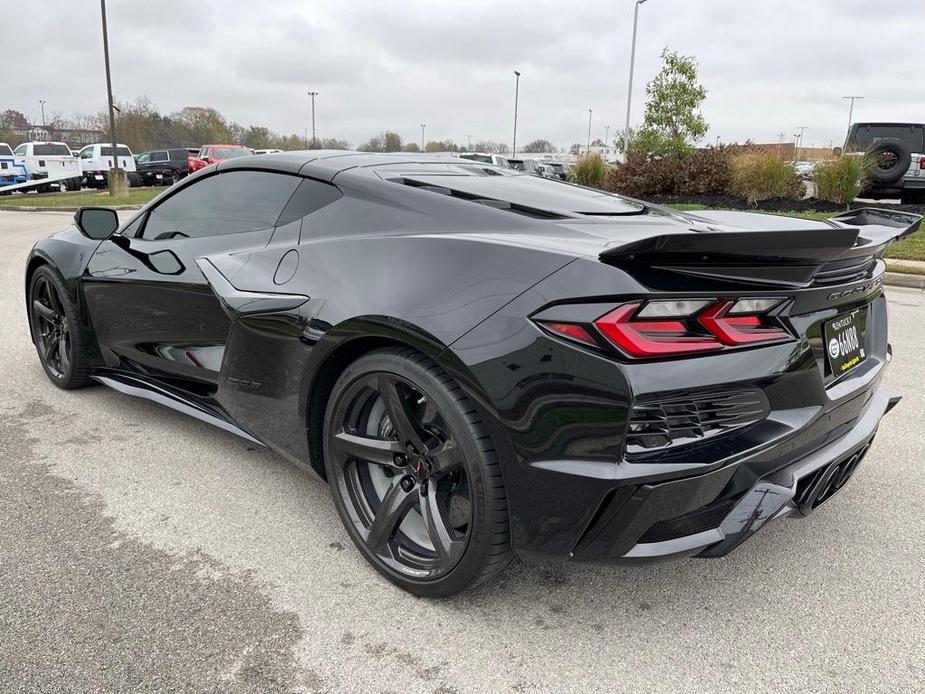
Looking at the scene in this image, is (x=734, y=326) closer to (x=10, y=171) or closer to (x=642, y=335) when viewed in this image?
(x=642, y=335)

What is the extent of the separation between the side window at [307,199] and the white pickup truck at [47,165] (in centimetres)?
3130

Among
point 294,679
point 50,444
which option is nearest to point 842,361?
point 294,679

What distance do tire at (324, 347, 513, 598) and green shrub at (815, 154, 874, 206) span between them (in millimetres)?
14143

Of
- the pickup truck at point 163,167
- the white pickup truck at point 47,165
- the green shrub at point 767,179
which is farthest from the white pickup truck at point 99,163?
the green shrub at point 767,179

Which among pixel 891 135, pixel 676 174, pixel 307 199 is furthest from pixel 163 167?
pixel 307 199

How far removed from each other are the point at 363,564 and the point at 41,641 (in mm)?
966

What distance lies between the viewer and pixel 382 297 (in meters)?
2.23

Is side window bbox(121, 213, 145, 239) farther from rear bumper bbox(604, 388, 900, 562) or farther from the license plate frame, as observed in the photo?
the license plate frame

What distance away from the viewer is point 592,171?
19656 millimetres

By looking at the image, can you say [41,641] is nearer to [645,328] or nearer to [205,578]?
[205,578]

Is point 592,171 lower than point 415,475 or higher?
higher

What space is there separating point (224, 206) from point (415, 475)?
1.64 m

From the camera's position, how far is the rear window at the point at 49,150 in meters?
29.8

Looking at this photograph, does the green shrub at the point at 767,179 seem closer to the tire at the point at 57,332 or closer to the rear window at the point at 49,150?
the tire at the point at 57,332
